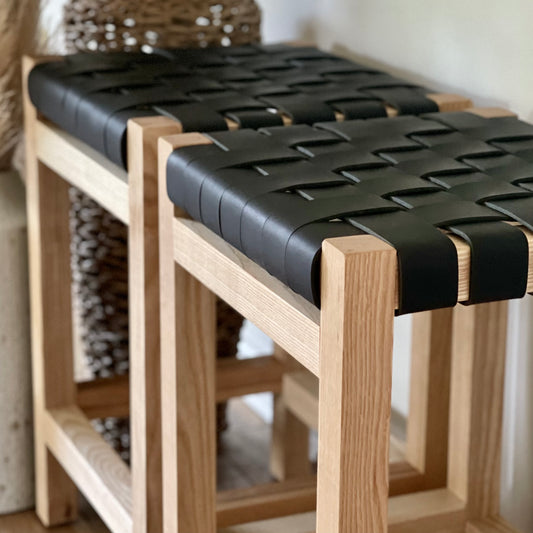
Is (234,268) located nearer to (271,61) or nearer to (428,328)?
(428,328)

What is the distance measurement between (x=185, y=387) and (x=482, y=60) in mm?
557

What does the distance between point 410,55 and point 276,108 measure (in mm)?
365

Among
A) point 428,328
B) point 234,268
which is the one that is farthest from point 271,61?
point 234,268

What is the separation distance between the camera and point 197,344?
3.35 ft

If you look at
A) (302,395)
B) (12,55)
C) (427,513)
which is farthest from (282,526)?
(12,55)

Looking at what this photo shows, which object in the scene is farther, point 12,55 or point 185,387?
point 12,55

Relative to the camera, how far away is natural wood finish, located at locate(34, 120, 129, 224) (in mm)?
1144

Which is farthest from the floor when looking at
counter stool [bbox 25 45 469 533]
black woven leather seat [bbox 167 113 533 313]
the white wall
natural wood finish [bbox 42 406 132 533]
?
black woven leather seat [bbox 167 113 533 313]

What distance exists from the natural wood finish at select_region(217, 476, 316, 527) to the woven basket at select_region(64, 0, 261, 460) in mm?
409

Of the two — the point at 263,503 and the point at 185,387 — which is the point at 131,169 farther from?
the point at 263,503

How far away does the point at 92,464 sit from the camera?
131 cm

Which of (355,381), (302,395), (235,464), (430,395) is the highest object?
(355,381)

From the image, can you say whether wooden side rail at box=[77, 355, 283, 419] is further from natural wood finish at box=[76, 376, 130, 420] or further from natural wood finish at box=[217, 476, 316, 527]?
natural wood finish at box=[217, 476, 316, 527]

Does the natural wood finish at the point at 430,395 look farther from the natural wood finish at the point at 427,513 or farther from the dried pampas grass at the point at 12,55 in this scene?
the dried pampas grass at the point at 12,55
